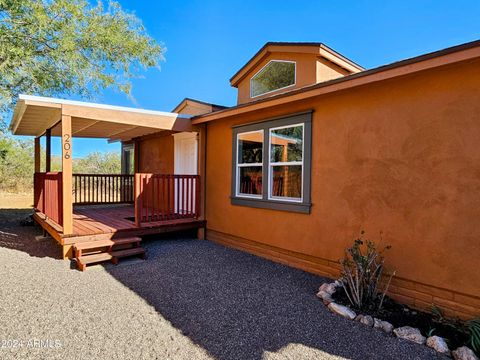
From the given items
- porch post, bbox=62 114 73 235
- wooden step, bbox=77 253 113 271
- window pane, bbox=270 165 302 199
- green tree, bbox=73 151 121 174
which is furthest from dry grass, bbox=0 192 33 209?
window pane, bbox=270 165 302 199

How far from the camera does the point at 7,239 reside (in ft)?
21.5

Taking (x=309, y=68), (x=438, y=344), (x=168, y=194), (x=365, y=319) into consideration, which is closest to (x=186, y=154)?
(x=168, y=194)

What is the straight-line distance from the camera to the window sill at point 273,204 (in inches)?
187

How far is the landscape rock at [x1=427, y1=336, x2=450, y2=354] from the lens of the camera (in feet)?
8.63

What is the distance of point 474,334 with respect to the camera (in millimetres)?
2678

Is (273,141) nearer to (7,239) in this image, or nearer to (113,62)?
(7,239)

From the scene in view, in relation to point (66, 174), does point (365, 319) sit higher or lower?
lower

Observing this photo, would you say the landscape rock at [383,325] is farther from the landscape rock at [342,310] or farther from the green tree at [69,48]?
the green tree at [69,48]

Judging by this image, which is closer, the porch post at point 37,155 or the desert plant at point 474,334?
the desert plant at point 474,334

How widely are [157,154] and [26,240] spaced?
4.11 m

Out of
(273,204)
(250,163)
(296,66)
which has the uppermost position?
(296,66)

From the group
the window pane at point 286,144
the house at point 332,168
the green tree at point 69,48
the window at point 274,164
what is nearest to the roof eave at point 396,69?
→ the house at point 332,168

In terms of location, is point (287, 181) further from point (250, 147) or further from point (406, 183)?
point (406, 183)

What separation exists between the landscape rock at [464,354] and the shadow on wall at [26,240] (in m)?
5.76
